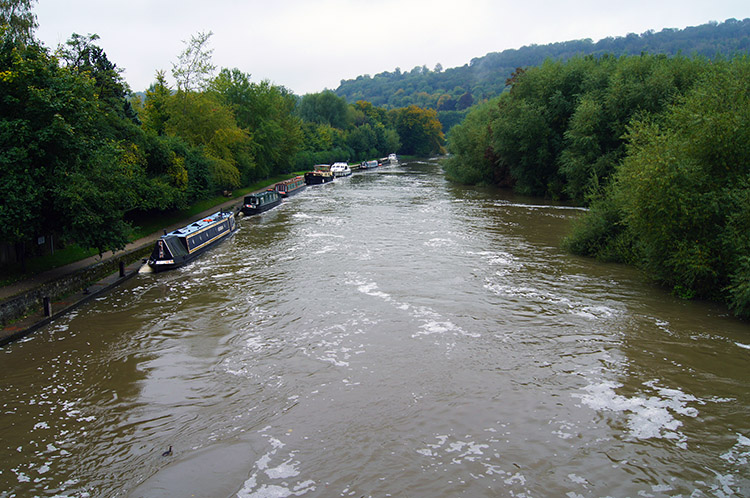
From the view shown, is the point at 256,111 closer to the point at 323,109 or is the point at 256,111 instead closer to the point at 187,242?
the point at 187,242

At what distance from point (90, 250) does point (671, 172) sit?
21.8 meters

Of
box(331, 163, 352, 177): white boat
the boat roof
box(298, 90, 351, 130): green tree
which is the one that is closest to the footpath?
the boat roof

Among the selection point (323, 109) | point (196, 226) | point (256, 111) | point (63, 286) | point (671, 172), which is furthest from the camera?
point (323, 109)

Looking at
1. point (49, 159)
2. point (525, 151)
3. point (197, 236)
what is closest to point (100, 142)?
point (49, 159)

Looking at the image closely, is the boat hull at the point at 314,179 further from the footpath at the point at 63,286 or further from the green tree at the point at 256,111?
the footpath at the point at 63,286

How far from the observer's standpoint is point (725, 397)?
1062 cm

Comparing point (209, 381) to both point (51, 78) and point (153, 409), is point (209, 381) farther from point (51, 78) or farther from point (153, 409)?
point (51, 78)

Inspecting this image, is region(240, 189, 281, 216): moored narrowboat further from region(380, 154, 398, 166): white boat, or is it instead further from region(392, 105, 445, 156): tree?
region(392, 105, 445, 156): tree

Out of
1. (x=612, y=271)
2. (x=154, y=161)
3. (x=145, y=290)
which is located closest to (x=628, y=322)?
(x=612, y=271)

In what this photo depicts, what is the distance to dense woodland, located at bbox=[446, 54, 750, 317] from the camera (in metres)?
15.8

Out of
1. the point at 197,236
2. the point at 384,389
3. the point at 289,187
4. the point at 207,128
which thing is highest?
the point at 207,128

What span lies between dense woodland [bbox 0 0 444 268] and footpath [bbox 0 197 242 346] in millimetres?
1294

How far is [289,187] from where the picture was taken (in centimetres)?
5150

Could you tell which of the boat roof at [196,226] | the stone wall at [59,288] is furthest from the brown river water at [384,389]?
the boat roof at [196,226]
